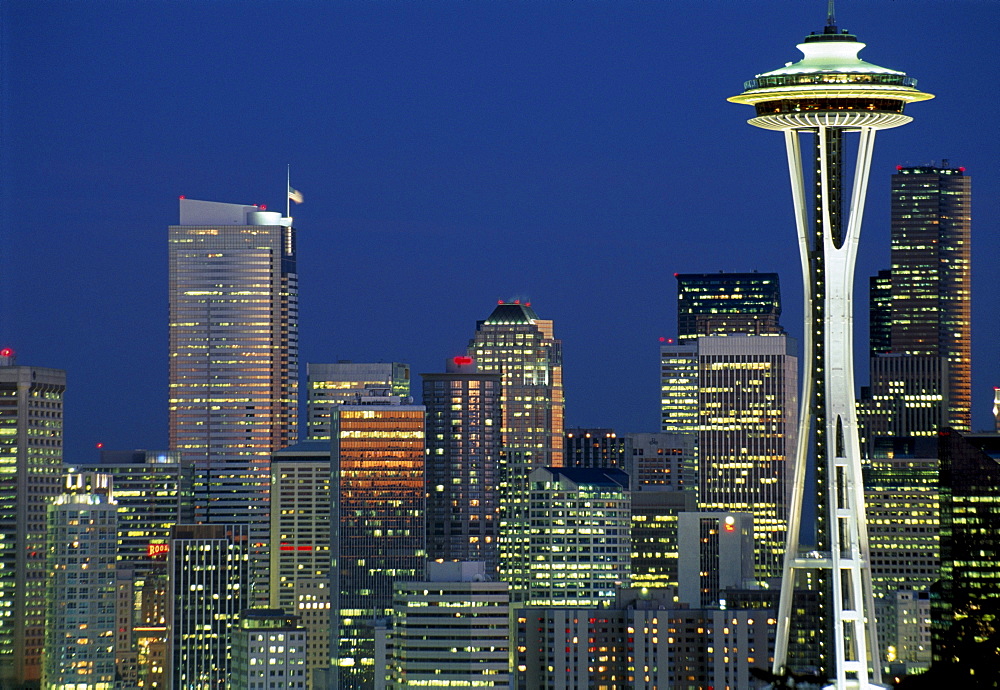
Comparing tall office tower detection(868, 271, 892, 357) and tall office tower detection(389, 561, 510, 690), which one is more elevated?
tall office tower detection(868, 271, 892, 357)

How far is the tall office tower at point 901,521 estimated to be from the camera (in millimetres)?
68938

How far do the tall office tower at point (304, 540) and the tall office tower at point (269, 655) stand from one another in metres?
1.69

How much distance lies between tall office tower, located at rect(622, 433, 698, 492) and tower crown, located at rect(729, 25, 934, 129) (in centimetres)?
5785

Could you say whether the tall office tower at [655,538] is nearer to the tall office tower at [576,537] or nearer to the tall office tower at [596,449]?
the tall office tower at [576,537]

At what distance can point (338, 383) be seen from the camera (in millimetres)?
107375

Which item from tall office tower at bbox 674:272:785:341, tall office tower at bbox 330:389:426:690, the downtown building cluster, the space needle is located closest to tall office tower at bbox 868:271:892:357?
the downtown building cluster

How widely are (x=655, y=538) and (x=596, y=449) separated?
21762 millimetres

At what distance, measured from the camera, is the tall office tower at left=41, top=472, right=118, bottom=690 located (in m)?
63.1

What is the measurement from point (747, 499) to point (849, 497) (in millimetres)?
57100

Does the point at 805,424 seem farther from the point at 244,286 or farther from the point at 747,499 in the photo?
the point at 244,286

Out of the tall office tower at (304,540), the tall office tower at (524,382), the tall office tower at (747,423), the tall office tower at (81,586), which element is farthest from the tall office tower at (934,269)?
the tall office tower at (81,586)

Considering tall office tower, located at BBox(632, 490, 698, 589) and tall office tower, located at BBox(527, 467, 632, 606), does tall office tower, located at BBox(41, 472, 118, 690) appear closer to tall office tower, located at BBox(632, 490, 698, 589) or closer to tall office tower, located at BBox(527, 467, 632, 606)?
tall office tower, located at BBox(527, 467, 632, 606)

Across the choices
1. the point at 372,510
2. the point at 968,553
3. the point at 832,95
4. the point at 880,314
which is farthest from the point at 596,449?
the point at 832,95

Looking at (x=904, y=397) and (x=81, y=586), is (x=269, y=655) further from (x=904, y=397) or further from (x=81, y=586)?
(x=904, y=397)
